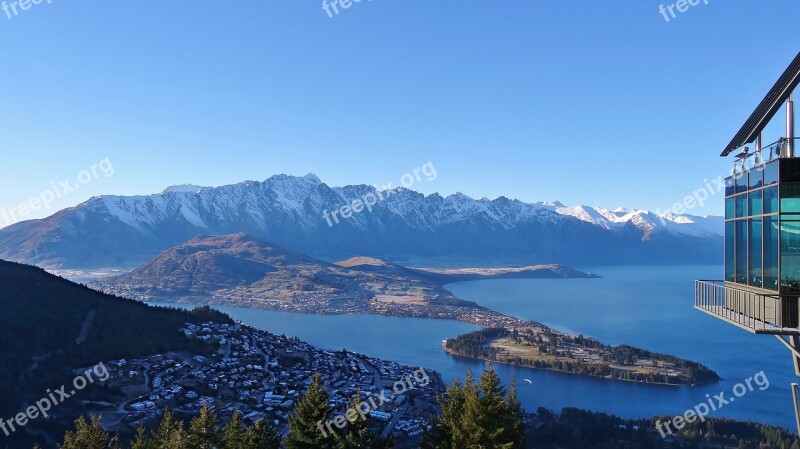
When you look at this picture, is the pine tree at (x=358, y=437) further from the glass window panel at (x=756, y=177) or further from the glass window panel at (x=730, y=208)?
the glass window panel at (x=756, y=177)

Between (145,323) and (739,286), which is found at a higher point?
(739,286)

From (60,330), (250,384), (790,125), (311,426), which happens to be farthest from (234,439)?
(60,330)

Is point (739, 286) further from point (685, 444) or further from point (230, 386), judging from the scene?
point (685, 444)

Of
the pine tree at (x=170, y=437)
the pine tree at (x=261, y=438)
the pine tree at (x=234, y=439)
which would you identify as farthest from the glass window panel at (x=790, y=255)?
the pine tree at (x=170, y=437)

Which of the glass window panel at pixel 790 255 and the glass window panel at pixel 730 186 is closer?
the glass window panel at pixel 790 255

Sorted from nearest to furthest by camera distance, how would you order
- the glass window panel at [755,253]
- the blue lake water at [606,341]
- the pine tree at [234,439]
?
the glass window panel at [755,253]
the pine tree at [234,439]
the blue lake water at [606,341]

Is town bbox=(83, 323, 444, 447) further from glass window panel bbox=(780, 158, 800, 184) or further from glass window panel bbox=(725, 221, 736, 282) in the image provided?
glass window panel bbox=(780, 158, 800, 184)

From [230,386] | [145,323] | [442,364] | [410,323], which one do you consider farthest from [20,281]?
[410,323]

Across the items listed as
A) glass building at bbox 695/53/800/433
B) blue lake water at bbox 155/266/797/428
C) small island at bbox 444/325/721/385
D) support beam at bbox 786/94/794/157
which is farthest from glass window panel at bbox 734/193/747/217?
small island at bbox 444/325/721/385
